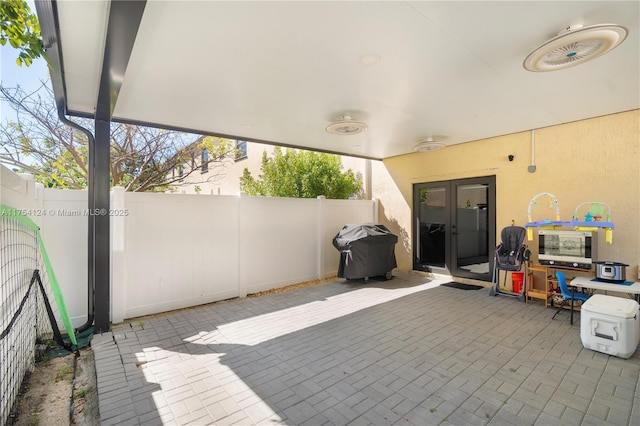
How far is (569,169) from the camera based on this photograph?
4.89m

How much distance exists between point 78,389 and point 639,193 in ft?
23.5

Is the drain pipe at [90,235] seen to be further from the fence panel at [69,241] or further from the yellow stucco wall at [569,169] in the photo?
the yellow stucco wall at [569,169]

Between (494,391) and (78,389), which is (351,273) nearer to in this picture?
(494,391)

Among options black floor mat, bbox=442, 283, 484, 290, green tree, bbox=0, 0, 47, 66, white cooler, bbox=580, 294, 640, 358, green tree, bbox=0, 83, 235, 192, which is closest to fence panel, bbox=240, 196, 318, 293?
black floor mat, bbox=442, 283, 484, 290

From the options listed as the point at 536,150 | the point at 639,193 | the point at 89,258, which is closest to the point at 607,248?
the point at 639,193

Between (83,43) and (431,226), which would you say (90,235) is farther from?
(431,226)

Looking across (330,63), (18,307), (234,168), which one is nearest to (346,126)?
(330,63)

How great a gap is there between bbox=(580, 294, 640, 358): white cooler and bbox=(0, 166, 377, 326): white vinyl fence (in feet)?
14.9

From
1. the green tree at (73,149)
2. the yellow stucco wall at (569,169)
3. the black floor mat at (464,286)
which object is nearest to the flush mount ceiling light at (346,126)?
the yellow stucco wall at (569,169)

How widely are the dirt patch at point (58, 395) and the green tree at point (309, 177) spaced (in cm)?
587

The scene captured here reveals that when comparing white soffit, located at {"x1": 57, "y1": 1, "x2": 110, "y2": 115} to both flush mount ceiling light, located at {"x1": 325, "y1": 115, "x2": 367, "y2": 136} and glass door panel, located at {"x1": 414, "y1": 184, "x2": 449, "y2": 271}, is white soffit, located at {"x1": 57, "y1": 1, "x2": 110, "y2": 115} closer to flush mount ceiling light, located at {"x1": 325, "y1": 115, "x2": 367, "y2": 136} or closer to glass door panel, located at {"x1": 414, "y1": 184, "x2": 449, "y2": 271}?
flush mount ceiling light, located at {"x1": 325, "y1": 115, "x2": 367, "y2": 136}

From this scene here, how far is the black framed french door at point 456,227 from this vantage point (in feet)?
19.8

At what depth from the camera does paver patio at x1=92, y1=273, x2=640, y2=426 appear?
7.29ft

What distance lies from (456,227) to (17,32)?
686 cm
